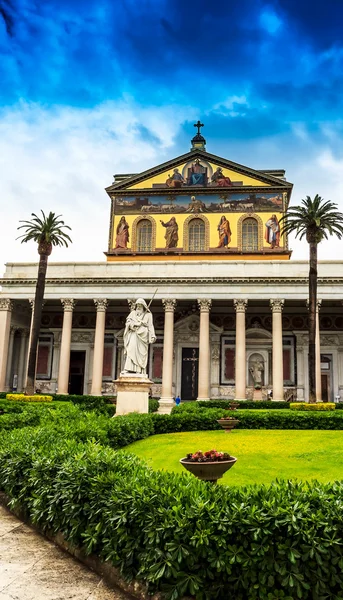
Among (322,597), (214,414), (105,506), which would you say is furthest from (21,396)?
(322,597)

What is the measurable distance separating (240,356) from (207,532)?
30.5 m

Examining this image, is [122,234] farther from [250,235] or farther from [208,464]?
→ [208,464]

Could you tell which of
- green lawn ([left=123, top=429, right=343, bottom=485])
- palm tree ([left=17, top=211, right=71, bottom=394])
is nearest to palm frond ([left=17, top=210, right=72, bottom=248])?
palm tree ([left=17, top=211, right=71, bottom=394])

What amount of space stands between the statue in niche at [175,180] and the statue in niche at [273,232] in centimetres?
850

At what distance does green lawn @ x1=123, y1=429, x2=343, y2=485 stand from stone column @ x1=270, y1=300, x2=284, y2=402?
16.2m

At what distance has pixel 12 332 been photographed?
40781 mm

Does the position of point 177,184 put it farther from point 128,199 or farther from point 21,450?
point 21,450

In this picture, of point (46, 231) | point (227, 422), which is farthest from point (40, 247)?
point (227, 422)

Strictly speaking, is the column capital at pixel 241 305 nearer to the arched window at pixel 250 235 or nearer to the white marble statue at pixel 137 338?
the arched window at pixel 250 235

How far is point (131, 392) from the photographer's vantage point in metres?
20.3

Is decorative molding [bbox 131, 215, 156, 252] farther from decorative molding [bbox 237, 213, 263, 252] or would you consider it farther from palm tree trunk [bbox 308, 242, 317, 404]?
palm tree trunk [bbox 308, 242, 317, 404]

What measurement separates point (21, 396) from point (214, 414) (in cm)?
1559

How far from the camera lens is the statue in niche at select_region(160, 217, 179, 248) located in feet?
140

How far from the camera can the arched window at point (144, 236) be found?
43312 mm
